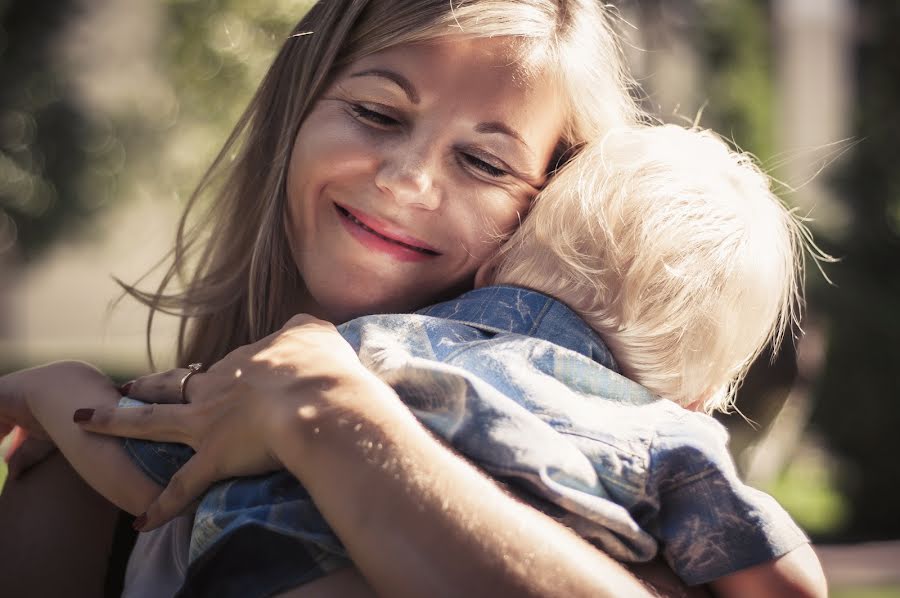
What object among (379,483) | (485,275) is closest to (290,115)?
(485,275)

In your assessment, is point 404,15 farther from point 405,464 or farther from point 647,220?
point 405,464

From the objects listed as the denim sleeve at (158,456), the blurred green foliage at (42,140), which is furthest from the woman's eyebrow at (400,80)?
the blurred green foliage at (42,140)

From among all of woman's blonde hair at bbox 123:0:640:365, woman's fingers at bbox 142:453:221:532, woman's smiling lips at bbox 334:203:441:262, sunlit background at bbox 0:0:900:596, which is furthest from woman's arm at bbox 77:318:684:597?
sunlit background at bbox 0:0:900:596

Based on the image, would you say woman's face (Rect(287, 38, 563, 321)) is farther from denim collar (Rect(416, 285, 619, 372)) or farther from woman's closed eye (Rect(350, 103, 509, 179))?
denim collar (Rect(416, 285, 619, 372))

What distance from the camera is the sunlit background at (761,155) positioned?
5594 millimetres

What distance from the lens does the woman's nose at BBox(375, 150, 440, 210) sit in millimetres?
Result: 2037

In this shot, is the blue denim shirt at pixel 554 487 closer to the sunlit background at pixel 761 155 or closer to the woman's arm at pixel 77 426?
the woman's arm at pixel 77 426

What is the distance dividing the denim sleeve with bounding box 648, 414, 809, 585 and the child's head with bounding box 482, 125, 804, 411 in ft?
1.19

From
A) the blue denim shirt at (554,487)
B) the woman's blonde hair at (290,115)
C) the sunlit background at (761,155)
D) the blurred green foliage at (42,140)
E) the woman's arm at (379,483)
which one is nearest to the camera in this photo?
the woman's arm at (379,483)

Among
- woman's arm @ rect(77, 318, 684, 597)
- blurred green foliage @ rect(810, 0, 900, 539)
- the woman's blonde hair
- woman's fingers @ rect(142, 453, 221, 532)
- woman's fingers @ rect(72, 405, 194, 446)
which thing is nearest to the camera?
→ woman's arm @ rect(77, 318, 684, 597)

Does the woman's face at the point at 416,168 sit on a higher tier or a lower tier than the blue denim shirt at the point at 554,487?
higher

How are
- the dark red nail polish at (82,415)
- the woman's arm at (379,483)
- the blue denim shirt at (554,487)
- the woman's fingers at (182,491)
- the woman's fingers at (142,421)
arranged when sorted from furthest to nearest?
the dark red nail polish at (82,415) < the woman's fingers at (142,421) < the woman's fingers at (182,491) < the blue denim shirt at (554,487) < the woman's arm at (379,483)

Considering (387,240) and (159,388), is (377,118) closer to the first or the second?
(387,240)

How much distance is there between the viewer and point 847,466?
27.5ft
